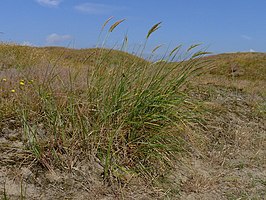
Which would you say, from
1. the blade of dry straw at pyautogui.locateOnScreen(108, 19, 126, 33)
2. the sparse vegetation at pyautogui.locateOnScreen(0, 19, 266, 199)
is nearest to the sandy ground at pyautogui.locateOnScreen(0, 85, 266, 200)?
the sparse vegetation at pyautogui.locateOnScreen(0, 19, 266, 199)

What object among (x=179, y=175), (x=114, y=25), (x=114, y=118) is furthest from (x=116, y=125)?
(x=114, y=25)

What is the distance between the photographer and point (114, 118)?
3055 mm

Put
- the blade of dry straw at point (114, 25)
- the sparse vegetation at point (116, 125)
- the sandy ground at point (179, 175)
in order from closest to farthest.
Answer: the sandy ground at point (179, 175)
the sparse vegetation at point (116, 125)
the blade of dry straw at point (114, 25)

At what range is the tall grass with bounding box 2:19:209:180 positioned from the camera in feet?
9.04

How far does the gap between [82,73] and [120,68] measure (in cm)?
100

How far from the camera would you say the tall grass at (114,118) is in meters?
2.75

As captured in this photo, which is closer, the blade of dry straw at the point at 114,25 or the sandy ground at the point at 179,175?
the sandy ground at the point at 179,175

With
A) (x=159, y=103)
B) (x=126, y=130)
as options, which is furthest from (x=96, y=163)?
(x=159, y=103)

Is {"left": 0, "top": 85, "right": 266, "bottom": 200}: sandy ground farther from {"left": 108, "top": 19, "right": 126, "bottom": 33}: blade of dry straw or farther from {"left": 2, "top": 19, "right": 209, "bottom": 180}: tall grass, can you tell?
{"left": 108, "top": 19, "right": 126, "bottom": 33}: blade of dry straw

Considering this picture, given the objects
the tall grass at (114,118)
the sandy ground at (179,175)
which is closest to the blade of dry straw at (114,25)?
the tall grass at (114,118)

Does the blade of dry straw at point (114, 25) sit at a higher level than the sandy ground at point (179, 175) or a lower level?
higher

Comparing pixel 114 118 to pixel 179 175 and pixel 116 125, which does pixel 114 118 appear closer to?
pixel 116 125

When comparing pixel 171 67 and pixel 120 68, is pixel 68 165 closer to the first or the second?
pixel 120 68

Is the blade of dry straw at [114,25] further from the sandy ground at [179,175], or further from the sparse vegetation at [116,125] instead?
the sandy ground at [179,175]
